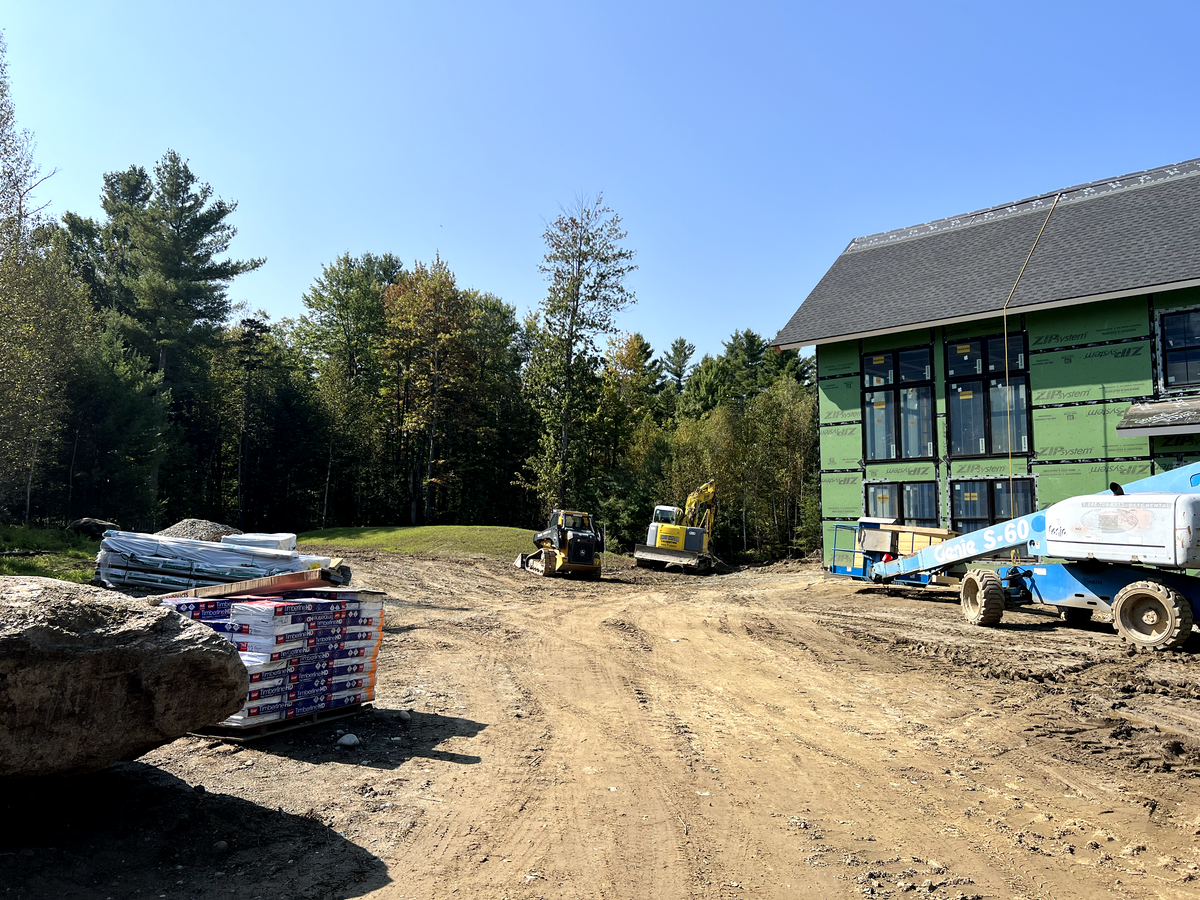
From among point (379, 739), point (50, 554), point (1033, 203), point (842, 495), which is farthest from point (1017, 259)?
point (50, 554)

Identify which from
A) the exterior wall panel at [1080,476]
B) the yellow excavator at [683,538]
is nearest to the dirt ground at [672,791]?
the exterior wall panel at [1080,476]

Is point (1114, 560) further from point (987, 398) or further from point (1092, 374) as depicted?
point (987, 398)


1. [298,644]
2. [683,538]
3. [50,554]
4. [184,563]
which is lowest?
[50,554]

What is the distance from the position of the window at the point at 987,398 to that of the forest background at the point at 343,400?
1198cm

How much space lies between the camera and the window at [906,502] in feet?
78.1

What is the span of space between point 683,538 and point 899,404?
9.36 metres

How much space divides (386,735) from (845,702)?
562 centimetres

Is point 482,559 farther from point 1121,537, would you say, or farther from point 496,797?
point 496,797

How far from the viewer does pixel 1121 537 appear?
13.1 m

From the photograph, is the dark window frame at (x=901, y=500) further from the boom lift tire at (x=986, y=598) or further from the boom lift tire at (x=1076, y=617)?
the boom lift tire at (x=1076, y=617)

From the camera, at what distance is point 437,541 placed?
36688mm

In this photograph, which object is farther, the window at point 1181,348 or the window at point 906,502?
the window at point 906,502

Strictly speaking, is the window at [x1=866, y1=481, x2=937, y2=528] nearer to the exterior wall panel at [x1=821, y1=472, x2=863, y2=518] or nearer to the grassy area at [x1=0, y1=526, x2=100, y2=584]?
the exterior wall panel at [x1=821, y1=472, x2=863, y2=518]

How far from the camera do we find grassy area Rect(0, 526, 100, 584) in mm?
18688
